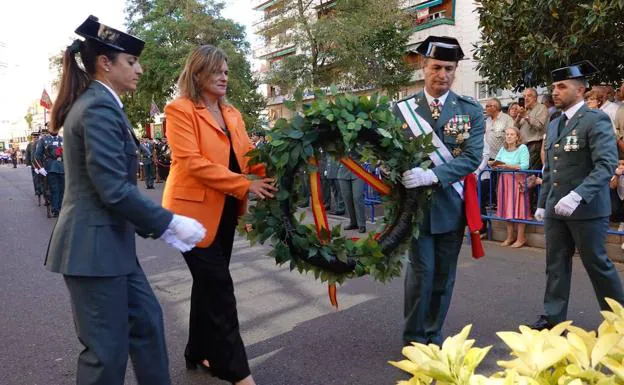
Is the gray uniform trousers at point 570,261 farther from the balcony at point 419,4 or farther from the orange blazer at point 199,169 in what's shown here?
the balcony at point 419,4

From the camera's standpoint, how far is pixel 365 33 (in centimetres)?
2567

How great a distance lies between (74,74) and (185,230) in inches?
32.0

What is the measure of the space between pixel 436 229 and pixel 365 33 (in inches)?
928

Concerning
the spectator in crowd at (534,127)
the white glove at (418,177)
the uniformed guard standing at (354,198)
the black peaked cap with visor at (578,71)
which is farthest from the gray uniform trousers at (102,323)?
the spectator in crowd at (534,127)

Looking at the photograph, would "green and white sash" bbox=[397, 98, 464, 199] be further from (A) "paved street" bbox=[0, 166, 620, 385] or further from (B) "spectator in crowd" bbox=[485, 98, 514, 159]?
(B) "spectator in crowd" bbox=[485, 98, 514, 159]

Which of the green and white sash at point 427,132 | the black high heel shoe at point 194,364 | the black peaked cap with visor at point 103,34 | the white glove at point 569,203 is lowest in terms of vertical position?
the black high heel shoe at point 194,364

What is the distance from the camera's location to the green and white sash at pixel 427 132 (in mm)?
3420

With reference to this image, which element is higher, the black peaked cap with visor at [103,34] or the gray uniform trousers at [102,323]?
the black peaked cap with visor at [103,34]

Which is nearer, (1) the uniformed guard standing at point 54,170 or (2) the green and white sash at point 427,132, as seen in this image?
(2) the green and white sash at point 427,132

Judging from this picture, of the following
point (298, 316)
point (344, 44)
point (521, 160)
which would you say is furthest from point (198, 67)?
point (344, 44)

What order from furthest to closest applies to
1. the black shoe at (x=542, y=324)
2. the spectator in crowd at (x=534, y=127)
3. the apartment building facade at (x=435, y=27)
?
the apartment building facade at (x=435, y=27) < the spectator in crowd at (x=534, y=127) < the black shoe at (x=542, y=324)

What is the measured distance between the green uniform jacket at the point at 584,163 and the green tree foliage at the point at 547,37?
153 inches

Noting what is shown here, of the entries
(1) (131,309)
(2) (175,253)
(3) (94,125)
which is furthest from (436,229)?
(2) (175,253)

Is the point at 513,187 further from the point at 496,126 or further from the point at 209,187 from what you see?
the point at 209,187
